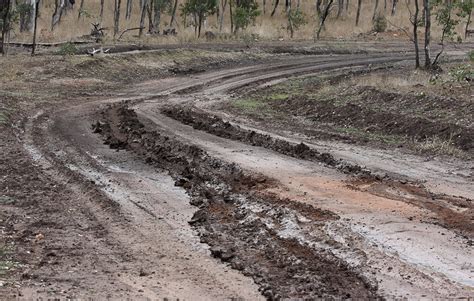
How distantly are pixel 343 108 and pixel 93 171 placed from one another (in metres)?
8.36

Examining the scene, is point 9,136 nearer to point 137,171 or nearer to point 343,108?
point 137,171

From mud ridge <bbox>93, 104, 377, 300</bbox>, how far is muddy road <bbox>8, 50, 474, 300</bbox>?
0.06ft

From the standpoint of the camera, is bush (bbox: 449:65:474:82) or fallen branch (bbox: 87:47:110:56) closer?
bush (bbox: 449:65:474:82)

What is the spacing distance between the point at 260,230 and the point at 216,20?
5101cm

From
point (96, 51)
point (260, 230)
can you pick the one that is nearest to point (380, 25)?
point (96, 51)

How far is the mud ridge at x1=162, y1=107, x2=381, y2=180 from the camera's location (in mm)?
10633

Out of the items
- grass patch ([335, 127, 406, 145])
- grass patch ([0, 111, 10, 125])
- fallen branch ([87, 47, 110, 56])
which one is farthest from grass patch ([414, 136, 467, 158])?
fallen branch ([87, 47, 110, 56])

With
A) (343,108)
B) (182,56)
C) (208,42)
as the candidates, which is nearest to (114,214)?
(343,108)

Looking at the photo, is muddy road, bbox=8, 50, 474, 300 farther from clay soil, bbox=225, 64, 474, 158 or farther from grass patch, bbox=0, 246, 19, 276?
clay soil, bbox=225, 64, 474, 158

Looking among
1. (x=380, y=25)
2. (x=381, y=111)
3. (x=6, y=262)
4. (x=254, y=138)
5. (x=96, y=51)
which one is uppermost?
(x=380, y=25)

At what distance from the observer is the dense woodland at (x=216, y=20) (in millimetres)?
27188

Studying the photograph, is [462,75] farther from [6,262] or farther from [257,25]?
[257,25]

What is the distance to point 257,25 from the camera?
46000 mm

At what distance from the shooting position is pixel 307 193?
8.68 metres
